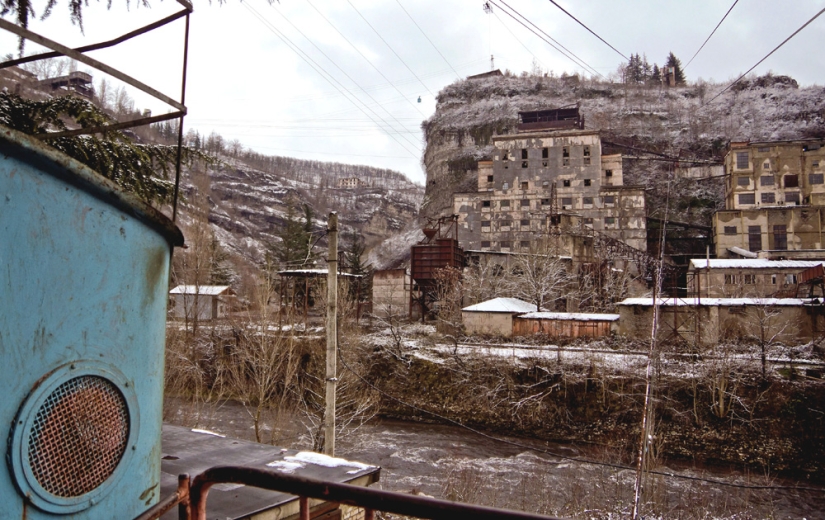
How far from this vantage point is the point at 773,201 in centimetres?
4597

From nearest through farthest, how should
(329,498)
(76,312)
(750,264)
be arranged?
(329,498)
(76,312)
(750,264)

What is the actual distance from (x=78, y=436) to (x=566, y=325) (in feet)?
90.2

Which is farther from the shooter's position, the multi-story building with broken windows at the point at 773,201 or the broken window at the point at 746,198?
the broken window at the point at 746,198

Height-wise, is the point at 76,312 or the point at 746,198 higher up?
the point at 746,198

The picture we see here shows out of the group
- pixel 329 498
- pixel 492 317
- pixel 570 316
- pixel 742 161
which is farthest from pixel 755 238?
pixel 329 498

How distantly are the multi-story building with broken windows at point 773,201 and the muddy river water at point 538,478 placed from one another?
2855 cm

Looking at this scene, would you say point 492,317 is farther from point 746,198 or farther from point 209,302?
point 746,198

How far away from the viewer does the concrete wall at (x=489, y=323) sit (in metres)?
29.1

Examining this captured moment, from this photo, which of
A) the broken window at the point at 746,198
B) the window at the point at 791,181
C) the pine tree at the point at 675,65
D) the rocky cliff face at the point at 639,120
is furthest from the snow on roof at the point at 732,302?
the pine tree at the point at 675,65

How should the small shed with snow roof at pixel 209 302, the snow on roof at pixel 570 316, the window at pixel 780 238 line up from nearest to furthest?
1. the snow on roof at pixel 570 316
2. the small shed with snow roof at pixel 209 302
3. the window at pixel 780 238

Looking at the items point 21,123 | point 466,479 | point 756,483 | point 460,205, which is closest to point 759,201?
point 460,205

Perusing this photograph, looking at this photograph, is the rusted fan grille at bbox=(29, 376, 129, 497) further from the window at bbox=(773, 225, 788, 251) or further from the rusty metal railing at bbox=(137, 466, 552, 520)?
the window at bbox=(773, 225, 788, 251)

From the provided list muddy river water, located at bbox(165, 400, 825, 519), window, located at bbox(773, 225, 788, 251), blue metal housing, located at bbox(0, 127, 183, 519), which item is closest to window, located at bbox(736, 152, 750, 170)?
window, located at bbox(773, 225, 788, 251)

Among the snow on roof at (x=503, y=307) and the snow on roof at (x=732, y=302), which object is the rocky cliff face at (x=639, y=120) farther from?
the snow on roof at (x=732, y=302)
